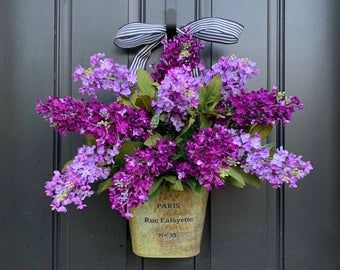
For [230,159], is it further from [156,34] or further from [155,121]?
[156,34]

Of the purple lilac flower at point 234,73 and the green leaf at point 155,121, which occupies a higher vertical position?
the purple lilac flower at point 234,73

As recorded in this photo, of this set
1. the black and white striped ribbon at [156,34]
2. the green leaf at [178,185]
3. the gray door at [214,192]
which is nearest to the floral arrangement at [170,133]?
the green leaf at [178,185]

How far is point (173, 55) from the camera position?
1.05m

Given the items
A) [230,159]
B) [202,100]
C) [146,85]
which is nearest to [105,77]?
[146,85]

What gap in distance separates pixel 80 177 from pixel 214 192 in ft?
1.30

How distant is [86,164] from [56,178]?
7 centimetres

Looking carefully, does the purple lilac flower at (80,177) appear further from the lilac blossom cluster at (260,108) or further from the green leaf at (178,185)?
the lilac blossom cluster at (260,108)

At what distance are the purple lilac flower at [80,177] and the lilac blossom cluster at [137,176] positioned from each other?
5 cm

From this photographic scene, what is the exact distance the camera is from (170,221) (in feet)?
3.38

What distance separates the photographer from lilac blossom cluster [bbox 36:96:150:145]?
922 mm

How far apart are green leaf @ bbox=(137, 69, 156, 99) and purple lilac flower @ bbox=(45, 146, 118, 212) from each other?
14cm

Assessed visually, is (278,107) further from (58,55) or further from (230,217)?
(58,55)

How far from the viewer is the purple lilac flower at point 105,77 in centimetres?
101

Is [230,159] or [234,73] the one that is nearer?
[230,159]
